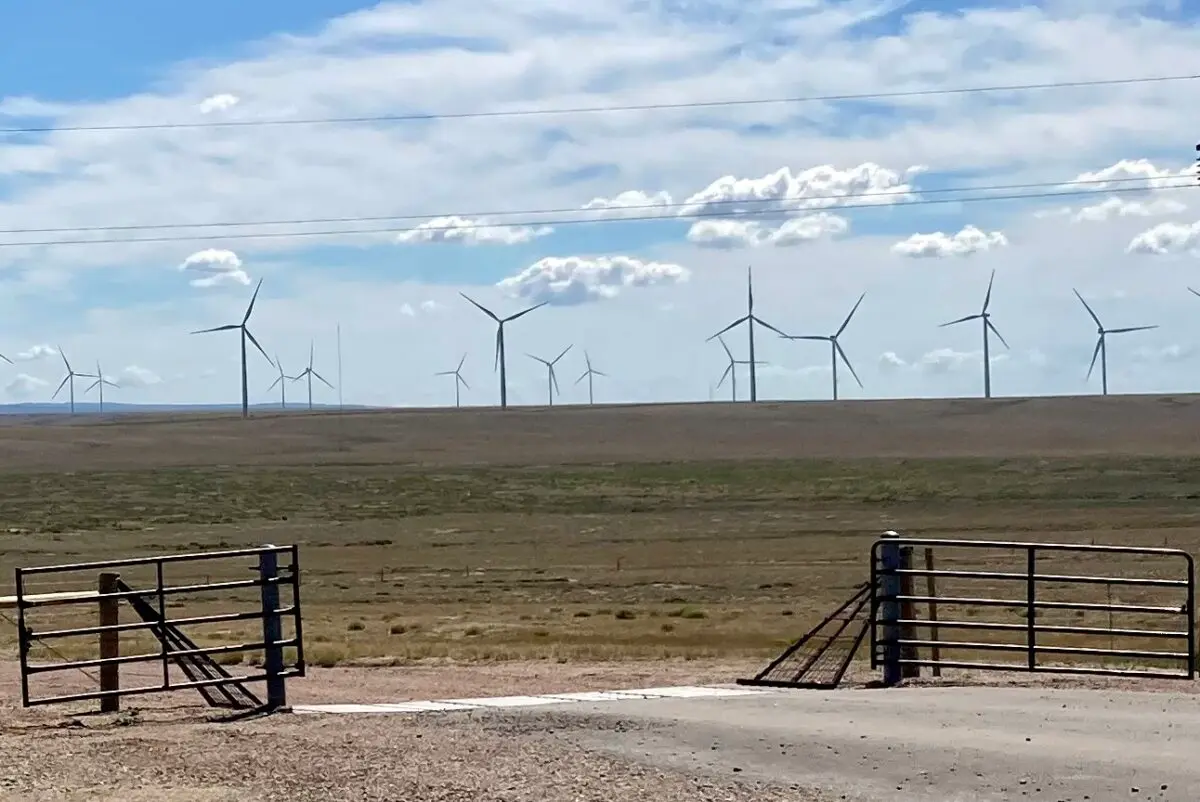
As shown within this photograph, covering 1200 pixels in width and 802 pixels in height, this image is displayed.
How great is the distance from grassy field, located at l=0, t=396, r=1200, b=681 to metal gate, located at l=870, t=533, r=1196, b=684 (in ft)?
3.23

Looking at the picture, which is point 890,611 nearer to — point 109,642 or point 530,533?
point 109,642

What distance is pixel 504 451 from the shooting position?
387 feet

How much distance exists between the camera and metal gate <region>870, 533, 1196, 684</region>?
15.2 metres

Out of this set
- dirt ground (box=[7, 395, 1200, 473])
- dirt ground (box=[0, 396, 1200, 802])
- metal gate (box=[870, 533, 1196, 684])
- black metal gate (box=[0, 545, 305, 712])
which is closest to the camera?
dirt ground (box=[0, 396, 1200, 802])

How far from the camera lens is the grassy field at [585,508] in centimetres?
2988

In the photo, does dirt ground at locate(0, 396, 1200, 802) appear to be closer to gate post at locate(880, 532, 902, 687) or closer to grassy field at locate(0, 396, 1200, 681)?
grassy field at locate(0, 396, 1200, 681)

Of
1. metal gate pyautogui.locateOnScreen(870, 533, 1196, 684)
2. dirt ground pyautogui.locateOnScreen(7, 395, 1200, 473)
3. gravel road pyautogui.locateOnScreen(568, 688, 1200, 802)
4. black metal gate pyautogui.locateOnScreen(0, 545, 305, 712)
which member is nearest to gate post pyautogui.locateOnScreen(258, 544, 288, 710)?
black metal gate pyautogui.locateOnScreen(0, 545, 305, 712)

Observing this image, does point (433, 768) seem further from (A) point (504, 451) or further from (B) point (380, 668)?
(A) point (504, 451)

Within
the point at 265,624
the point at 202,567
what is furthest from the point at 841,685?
the point at 202,567

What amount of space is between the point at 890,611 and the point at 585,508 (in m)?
52.2

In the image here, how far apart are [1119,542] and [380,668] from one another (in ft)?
98.0

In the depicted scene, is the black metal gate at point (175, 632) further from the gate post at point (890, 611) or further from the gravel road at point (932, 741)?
the gate post at point (890, 611)

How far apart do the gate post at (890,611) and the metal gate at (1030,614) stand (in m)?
0.01

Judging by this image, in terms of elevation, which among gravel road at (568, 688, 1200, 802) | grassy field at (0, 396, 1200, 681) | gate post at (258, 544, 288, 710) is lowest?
grassy field at (0, 396, 1200, 681)
